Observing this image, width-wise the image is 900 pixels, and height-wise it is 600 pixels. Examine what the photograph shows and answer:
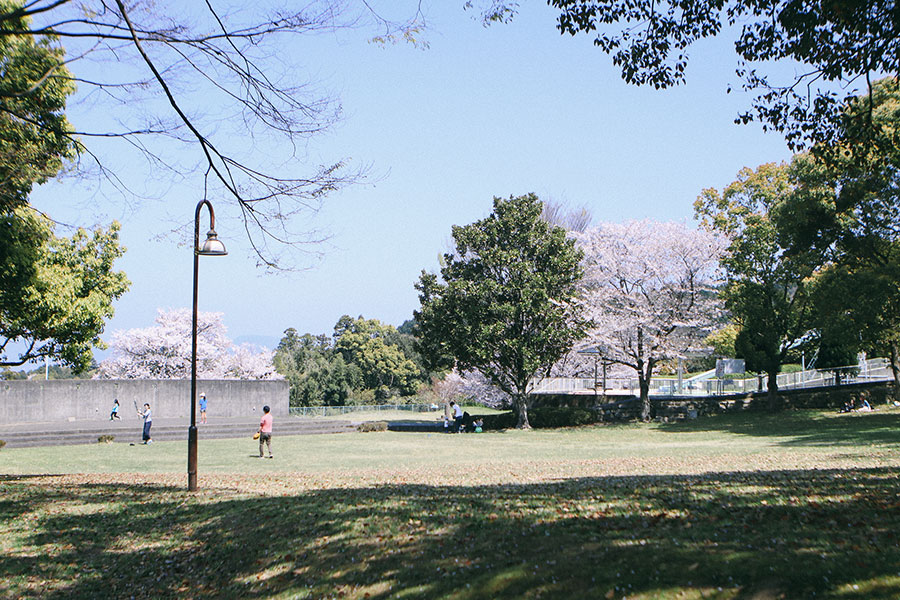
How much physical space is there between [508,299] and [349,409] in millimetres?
26887

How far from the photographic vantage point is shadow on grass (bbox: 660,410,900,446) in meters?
20.8

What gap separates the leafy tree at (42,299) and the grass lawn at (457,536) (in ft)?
9.95

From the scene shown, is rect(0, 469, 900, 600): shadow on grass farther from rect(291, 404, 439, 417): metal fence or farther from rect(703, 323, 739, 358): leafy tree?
rect(703, 323, 739, 358): leafy tree

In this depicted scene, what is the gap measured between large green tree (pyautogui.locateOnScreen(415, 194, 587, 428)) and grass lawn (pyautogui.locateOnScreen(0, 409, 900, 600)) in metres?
17.1

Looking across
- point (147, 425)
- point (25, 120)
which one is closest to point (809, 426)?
point (147, 425)

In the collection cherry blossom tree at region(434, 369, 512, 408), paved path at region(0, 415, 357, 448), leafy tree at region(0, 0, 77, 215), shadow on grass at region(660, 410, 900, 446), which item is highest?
leafy tree at region(0, 0, 77, 215)

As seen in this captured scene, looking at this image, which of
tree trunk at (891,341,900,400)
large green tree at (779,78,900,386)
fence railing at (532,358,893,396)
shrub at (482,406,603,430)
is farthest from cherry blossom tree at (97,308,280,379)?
tree trunk at (891,341,900,400)

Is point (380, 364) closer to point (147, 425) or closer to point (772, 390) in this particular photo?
point (772, 390)

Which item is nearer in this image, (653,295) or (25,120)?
(25,120)

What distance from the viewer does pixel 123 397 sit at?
34656mm

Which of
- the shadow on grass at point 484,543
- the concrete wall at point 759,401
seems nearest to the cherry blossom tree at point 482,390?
the concrete wall at point 759,401

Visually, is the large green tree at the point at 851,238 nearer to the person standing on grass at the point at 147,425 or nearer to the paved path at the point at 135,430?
the paved path at the point at 135,430

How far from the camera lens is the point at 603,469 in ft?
48.8

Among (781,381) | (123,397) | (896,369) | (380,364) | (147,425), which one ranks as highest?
(380,364)
